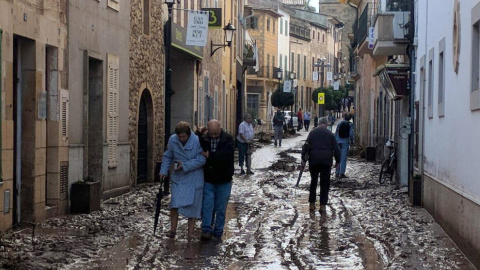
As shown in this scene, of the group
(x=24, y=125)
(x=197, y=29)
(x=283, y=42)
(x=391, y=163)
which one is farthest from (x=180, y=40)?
(x=283, y=42)

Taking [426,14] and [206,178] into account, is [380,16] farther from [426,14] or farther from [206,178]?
[206,178]

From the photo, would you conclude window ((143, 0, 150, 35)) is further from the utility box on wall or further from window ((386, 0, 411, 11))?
the utility box on wall

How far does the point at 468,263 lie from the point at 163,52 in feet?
47.3

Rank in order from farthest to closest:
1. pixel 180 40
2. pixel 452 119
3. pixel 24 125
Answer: pixel 180 40 < pixel 24 125 < pixel 452 119

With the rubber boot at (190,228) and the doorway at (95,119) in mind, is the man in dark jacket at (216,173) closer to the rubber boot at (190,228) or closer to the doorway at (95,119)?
the rubber boot at (190,228)

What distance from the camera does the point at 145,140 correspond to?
23.1 meters

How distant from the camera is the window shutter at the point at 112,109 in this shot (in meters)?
18.4

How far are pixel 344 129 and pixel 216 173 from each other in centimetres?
1238

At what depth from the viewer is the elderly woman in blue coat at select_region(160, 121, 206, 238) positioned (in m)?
12.7

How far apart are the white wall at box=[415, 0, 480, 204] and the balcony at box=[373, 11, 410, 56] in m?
4.93

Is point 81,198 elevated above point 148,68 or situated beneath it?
situated beneath

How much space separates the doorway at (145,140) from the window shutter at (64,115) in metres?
7.04

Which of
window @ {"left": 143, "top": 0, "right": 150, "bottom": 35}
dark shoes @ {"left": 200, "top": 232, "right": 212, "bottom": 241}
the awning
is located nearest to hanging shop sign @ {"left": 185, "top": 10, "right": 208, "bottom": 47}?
window @ {"left": 143, "top": 0, "right": 150, "bottom": 35}

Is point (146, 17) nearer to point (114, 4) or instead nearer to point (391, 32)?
point (114, 4)
